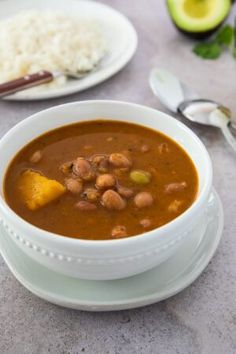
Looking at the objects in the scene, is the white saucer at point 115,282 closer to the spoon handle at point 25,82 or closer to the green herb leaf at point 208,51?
the spoon handle at point 25,82

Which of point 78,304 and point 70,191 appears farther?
point 70,191

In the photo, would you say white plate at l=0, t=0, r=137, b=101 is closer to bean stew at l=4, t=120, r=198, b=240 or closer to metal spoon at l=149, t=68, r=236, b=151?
metal spoon at l=149, t=68, r=236, b=151

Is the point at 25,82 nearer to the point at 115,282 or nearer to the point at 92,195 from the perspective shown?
the point at 92,195

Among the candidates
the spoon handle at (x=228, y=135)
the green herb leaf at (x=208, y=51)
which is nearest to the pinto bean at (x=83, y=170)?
the spoon handle at (x=228, y=135)

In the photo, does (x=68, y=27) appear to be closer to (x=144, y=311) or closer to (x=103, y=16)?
(x=103, y=16)

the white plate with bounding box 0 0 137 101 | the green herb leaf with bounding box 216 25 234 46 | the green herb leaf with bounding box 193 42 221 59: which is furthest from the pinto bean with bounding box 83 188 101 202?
the green herb leaf with bounding box 216 25 234 46

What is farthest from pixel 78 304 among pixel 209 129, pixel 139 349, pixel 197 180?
pixel 209 129
